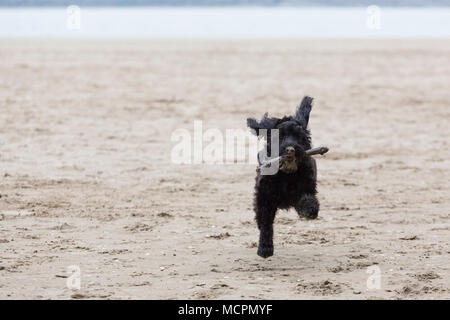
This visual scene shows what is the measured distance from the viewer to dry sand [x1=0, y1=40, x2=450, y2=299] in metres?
7.44

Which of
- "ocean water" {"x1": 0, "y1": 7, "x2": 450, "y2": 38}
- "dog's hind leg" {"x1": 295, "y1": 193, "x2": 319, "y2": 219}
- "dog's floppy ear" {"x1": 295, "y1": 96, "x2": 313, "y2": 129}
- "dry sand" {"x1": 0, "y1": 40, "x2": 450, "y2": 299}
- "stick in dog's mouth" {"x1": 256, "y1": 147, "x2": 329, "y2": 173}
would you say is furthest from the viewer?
"ocean water" {"x1": 0, "y1": 7, "x2": 450, "y2": 38}

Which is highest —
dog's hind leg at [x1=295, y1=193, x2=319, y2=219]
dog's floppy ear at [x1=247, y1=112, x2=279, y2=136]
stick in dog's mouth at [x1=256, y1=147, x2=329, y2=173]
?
dog's floppy ear at [x1=247, y1=112, x2=279, y2=136]

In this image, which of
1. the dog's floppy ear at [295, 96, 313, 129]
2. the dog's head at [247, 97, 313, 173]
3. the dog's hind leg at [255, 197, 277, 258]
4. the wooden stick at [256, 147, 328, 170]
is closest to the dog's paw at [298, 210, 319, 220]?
Result: the dog's hind leg at [255, 197, 277, 258]

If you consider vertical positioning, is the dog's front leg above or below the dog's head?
below

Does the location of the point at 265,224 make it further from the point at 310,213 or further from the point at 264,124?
the point at 264,124

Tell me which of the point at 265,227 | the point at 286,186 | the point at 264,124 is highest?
the point at 264,124

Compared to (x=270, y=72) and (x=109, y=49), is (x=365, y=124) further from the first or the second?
(x=109, y=49)

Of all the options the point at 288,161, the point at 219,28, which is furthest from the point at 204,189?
the point at 219,28

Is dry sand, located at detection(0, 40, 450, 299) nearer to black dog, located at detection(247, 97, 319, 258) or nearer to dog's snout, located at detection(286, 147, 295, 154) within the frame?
black dog, located at detection(247, 97, 319, 258)

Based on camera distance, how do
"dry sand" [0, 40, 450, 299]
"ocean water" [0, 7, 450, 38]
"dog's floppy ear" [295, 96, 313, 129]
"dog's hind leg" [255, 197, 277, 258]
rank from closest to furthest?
"dry sand" [0, 40, 450, 299]
"dog's hind leg" [255, 197, 277, 258]
"dog's floppy ear" [295, 96, 313, 129]
"ocean water" [0, 7, 450, 38]

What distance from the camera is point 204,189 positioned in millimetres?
11305

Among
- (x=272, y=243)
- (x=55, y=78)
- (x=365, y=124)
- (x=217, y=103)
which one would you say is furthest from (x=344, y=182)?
(x=55, y=78)

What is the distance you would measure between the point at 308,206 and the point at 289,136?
0.63 m

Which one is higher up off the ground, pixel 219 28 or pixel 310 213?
pixel 219 28
